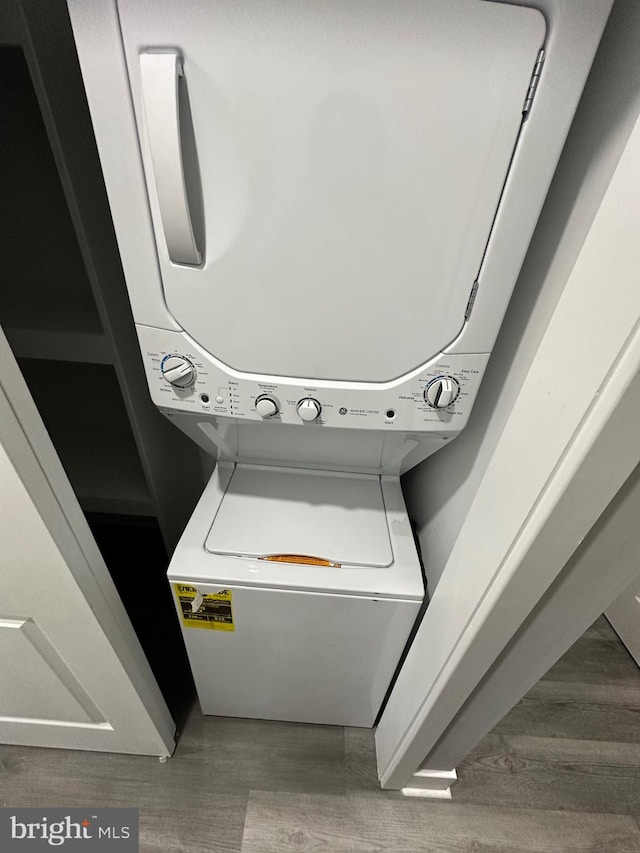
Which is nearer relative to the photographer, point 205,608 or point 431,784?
point 205,608

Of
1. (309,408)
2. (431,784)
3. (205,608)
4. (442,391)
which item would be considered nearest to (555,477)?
(442,391)

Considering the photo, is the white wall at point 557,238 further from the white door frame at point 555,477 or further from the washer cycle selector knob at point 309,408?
the washer cycle selector knob at point 309,408

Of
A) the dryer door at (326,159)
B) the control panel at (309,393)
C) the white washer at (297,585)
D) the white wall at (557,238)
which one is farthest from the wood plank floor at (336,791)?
the dryer door at (326,159)

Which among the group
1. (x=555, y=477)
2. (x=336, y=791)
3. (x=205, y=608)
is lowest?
(x=336, y=791)

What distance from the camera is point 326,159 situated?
0.51m

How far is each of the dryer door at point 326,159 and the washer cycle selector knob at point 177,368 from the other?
42mm

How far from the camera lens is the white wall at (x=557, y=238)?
478 mm

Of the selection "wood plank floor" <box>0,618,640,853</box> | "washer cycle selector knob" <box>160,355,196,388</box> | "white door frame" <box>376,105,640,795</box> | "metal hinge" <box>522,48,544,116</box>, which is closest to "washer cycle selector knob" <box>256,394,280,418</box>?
"washer cycle selector knob" <box>160,355,196,388</box>

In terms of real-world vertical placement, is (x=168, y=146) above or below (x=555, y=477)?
above

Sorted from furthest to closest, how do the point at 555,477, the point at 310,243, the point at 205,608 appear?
the point at 205,608 → the point at 310,243 → the point at 555,477

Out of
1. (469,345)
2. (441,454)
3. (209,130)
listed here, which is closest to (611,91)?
(469,345)

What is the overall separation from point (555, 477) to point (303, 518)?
1.74 feet

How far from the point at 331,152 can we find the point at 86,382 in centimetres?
94

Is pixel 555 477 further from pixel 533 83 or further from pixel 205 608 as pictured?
pixel 205 608
